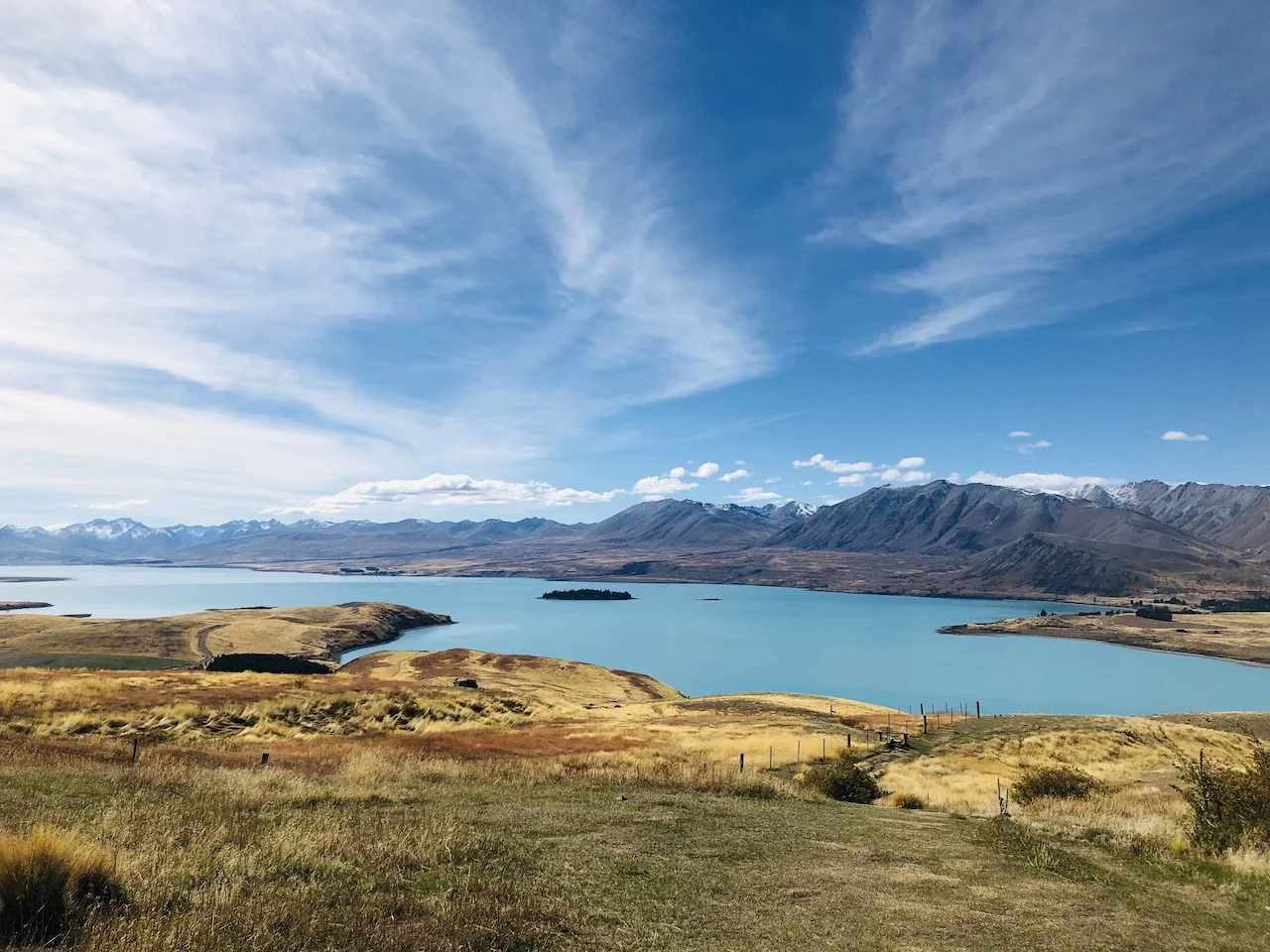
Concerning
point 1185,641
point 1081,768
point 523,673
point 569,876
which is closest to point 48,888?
point 569,876

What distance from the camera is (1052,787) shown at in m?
25.0

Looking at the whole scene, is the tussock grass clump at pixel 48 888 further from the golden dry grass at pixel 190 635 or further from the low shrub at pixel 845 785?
the golden dry grass at pixel 190 635

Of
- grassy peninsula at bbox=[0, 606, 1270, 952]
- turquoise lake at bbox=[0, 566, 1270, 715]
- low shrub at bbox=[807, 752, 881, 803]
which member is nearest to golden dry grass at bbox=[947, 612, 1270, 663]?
turquoise lake at bbox=[0, 566, 1270, 715]

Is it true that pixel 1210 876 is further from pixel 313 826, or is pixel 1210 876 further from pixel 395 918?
pixel 313 826

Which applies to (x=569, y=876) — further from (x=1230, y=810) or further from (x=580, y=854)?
(x=1230, y=810)

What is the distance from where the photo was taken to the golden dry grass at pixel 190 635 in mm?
113750

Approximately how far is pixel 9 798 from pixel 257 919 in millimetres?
8978

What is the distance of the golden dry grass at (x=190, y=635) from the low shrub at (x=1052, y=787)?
413ft

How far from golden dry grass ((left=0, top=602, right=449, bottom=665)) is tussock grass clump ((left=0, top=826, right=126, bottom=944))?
419ft

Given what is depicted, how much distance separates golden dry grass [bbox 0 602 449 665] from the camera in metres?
114

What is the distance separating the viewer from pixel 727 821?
16.0 metres

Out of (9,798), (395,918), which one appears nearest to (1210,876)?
(395,918)

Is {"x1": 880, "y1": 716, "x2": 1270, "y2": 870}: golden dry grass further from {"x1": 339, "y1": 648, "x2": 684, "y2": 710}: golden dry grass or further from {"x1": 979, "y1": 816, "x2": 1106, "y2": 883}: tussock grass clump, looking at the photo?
{"x1": 339, "y1": 648, "x2": 684, "y2": 710}: golden dry grass

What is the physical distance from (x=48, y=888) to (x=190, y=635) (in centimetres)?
14744
